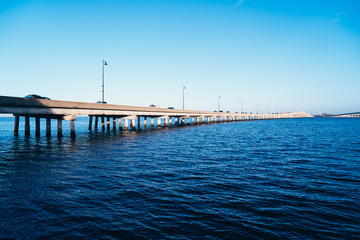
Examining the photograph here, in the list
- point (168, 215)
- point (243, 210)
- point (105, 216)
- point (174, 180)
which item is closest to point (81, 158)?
point (174, 180)

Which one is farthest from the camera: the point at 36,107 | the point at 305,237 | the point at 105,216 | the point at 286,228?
the point at 36,107

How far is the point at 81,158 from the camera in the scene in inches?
727

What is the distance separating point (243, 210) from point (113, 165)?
10690 mm

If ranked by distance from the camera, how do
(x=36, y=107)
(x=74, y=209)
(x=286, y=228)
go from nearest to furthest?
(x=286, y=228) < (x=74, y=209) < (x=36, y=107)

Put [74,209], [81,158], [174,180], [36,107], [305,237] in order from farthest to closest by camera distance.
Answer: [36,107]
[81,158]
[174,180]
[74,209]
[305,237]

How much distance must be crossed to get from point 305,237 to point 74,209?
862 cm

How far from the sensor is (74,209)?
332 inches

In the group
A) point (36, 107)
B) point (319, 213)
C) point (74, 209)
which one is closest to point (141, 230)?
point (74, 209)

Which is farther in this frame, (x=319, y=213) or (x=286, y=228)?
(x=319, y=213)

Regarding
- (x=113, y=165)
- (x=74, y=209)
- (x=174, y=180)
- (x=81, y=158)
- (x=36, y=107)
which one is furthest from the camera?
(x=36, y=107)

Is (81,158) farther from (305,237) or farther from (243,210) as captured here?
(305,237)

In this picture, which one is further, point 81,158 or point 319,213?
point 81,158

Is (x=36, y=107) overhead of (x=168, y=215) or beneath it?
overhead

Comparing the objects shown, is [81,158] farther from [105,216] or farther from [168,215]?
[168,215]
